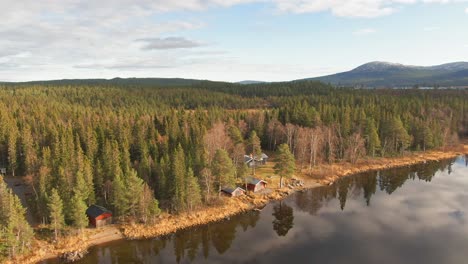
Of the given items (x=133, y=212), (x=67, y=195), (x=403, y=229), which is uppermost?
(x=67, y=195)

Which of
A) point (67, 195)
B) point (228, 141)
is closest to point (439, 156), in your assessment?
point (228, 141)

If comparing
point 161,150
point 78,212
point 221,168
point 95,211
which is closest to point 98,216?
point 95,211

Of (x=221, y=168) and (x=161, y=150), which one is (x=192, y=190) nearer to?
(x=221, y=168)

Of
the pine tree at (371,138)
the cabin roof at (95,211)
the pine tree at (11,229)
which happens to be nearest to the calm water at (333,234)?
the cabin roof at (95,211)

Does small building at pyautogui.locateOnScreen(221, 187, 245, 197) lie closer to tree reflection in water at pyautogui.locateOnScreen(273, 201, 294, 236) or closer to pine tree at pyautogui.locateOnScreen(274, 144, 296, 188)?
tree reflection in water at pyautogui.locateOnScreen(273, 201, 294, 236)

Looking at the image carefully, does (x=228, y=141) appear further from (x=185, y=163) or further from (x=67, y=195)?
(x=67, y=195)

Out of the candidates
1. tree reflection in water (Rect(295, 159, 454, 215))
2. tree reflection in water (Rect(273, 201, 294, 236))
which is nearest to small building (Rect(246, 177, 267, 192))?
tree reflection in water (Rect(273, 201, 294, 236))
